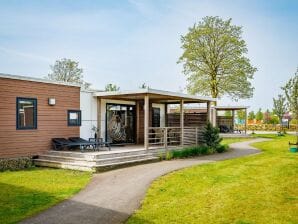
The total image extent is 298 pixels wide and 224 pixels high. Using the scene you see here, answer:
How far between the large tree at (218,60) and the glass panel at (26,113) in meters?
25.3

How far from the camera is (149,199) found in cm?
762

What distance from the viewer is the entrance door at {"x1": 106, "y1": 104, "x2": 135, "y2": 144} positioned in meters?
16.9

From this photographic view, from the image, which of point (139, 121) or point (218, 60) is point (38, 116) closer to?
point (139, 121)

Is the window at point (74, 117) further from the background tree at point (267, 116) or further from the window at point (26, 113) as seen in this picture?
the background tree at point (267, 116)

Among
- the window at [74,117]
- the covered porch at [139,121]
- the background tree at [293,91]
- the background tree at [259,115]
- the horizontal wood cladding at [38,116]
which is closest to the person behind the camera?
the horizontal wood cladding at [38,116]

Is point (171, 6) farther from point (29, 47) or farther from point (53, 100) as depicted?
point (29, 47)

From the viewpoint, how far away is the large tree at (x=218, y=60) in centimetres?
3566

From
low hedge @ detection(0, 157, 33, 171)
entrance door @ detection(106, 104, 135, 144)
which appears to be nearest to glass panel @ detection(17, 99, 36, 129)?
low hedge @ detection(0, 157, 33, 171)

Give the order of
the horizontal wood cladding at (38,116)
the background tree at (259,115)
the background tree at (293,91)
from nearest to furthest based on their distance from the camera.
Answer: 1. the horizontal wood cladding at (38,116)
2. the background tree at (293,91)
3. the background tree at (259,115)

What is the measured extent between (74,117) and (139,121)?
4.83 m

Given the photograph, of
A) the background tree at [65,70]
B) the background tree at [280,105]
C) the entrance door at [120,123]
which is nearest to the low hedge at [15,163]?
the entrance door at [120,123]

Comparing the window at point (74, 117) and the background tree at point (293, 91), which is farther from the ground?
the background tree at point (293, 91)

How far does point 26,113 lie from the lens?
1291 cm

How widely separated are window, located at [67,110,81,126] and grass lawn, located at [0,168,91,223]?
3.06 m
